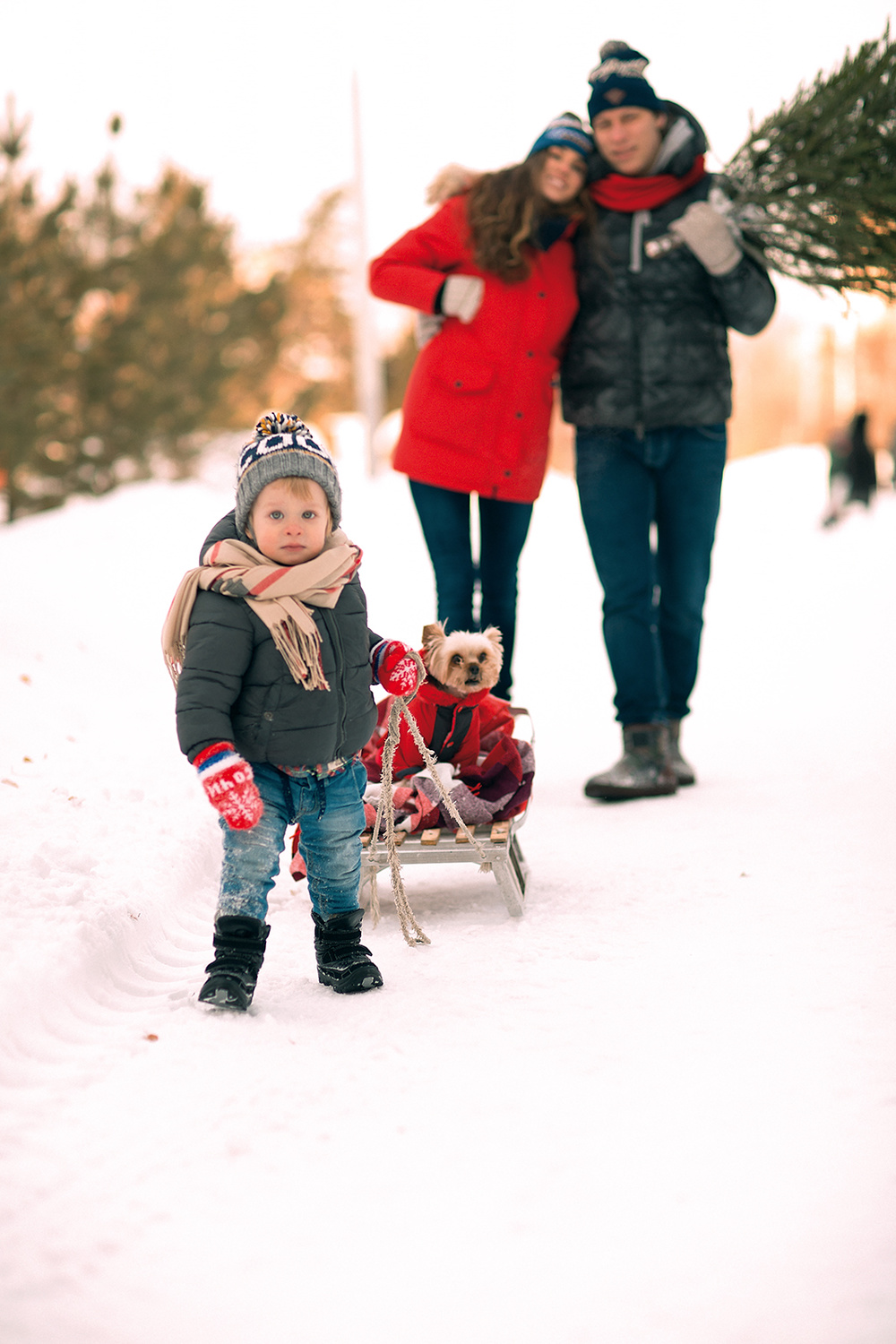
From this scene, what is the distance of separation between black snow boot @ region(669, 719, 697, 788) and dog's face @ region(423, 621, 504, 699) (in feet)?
5.58

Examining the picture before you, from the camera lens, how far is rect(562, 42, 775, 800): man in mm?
4441

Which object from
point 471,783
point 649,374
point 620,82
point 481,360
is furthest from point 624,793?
point 620,82

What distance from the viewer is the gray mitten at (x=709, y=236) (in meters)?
4.35

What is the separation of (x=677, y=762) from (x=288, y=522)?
107 inches

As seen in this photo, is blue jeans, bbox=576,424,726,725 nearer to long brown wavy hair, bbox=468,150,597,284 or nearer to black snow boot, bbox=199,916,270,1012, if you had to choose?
long brown wavy hair, bbox=468,150,597,284

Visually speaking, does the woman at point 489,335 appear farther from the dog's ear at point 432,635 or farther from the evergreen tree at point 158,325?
the evergreen tree at point 158,325

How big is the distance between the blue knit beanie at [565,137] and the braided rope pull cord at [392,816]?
2.29m

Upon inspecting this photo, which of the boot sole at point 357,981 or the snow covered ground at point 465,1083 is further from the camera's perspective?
the boot sole at point 357,981

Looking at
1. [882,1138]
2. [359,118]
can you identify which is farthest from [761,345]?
[882,1138]

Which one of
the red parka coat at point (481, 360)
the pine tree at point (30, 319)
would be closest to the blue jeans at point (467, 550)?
the red parka coat at point (481, 360)

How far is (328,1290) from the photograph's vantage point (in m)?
1.70

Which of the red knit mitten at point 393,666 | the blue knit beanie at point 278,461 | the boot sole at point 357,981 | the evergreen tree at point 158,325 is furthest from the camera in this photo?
the evergreen tree at point 158,325

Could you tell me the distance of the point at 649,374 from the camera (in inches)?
Answer: 179

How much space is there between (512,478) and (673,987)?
228 centimetres
